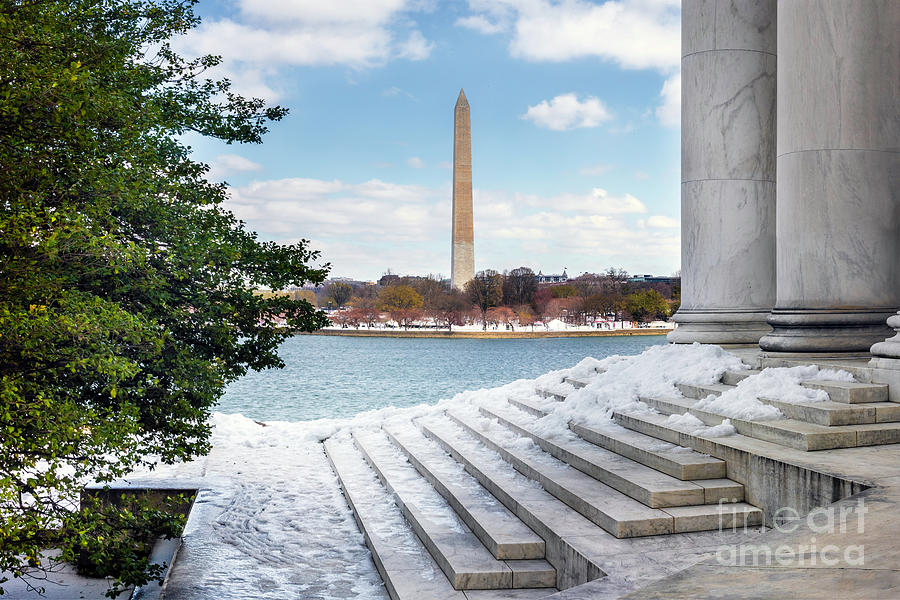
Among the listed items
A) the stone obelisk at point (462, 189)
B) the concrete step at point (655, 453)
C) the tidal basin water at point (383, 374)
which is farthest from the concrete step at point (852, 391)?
the stone obelisk at point (462, 189)

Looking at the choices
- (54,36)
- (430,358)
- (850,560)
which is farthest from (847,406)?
(430,358)

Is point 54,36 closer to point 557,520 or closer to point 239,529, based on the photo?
point 239,529

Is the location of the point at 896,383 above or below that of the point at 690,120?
below

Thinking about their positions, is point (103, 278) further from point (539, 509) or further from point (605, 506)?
point (605, 506)

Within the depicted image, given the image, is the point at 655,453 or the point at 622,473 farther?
the point at 655,453

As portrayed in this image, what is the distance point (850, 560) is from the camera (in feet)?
22.1

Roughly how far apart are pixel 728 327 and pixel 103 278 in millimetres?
15436

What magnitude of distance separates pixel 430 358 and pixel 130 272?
138 metres

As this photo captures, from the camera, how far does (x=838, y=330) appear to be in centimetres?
1616

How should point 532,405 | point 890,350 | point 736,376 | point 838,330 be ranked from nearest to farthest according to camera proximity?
1. point 890,350
2. point 838,330
3. point 736,376
4. point 532,405

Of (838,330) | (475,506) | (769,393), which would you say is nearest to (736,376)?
(838,330)

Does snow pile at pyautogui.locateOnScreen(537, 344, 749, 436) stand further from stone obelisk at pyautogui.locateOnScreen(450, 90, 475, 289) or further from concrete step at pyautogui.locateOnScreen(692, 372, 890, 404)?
stone obelisk at pyautogui.locateOnScreen(450, 90, 475, 289)

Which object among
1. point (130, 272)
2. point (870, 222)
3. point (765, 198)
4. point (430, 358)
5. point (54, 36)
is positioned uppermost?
point (54, 36)

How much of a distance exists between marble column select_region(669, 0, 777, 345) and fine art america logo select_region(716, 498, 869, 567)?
42.2 ft
